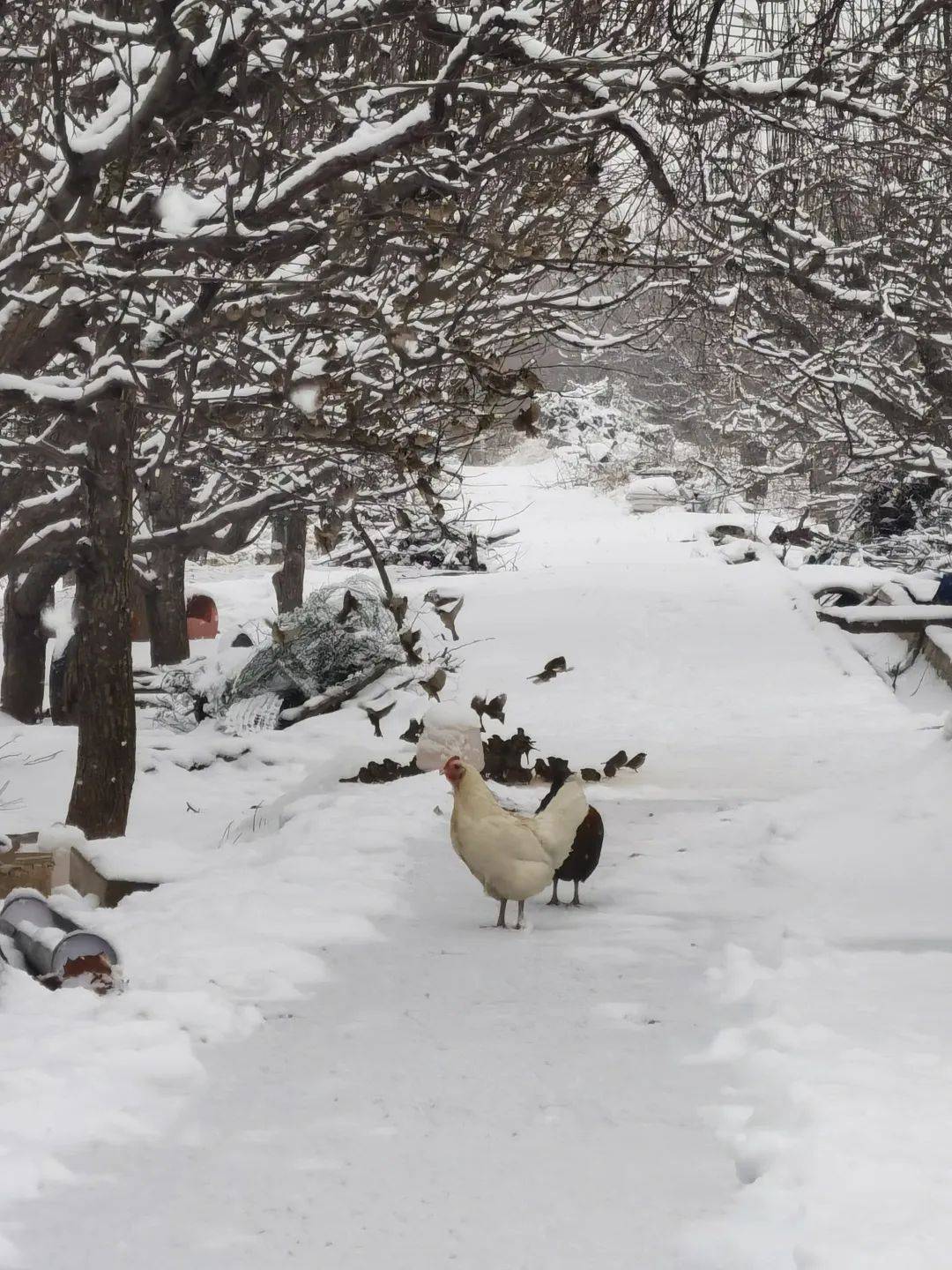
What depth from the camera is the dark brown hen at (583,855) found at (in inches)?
227

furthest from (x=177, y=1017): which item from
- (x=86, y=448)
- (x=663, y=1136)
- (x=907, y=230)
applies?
(x=907, y=230)

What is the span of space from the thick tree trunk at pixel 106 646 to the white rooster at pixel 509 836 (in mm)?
3161

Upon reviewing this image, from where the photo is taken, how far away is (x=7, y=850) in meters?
6.30

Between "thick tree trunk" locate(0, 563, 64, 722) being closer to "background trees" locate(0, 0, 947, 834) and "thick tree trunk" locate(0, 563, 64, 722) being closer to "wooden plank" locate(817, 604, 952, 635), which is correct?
"background trees" locate(0, 0, 947, 834)

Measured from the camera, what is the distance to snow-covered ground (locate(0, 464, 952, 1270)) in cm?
293

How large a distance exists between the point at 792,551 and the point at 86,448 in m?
17.3

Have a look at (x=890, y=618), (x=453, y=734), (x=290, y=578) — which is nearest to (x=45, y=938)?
(x=453, y=734)

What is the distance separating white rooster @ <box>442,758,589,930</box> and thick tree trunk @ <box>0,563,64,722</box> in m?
9.36

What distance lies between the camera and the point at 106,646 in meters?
7.92

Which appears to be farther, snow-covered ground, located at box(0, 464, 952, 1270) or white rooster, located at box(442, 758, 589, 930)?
white rooster, located at box(442, 758, 589, 930)

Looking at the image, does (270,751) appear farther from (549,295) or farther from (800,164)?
(800,164)

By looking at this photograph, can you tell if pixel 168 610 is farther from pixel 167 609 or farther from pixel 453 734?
pixel 453 734

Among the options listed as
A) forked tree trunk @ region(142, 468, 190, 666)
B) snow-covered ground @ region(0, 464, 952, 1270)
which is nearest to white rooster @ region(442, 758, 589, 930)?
snow-covered ground @ region(0, 464, 952, 1270)

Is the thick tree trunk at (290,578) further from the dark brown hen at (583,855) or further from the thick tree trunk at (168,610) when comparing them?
the dark brown hen at (583,855)
